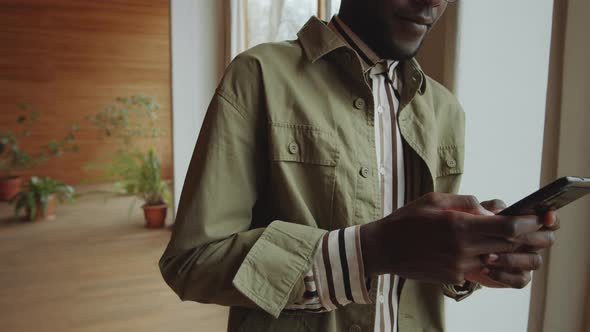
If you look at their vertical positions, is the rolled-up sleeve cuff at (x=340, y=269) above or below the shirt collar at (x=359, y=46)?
below

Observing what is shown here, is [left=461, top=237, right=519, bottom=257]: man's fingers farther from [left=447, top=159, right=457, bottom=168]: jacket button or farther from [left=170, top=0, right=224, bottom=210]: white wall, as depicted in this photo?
[left=170, top=0, right=224, bottom=210]: white wall

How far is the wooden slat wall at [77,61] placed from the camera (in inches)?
265

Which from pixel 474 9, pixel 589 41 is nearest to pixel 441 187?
pixel 589 41

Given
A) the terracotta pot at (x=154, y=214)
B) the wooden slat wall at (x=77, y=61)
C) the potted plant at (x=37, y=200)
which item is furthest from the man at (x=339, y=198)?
the wooden slat wall at (x=77, y=61)

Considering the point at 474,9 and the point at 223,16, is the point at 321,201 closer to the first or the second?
the point at 474,9

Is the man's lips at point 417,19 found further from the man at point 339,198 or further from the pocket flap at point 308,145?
the pocket flap at point 308,145

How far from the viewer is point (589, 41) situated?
823 millimetres

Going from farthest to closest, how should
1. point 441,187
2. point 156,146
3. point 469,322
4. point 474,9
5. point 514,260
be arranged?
point 156,146
point 469,322
point 474,9
point 441,187
point 514,260

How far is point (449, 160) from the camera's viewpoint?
0.94 m

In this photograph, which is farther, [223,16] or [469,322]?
[223,16]

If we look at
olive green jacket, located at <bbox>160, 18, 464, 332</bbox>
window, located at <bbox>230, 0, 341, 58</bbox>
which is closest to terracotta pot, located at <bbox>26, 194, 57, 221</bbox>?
window, located at <bbox>230, 0, 341, 58</bbox>

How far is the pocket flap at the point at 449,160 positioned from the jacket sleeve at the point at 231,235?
0.39 m

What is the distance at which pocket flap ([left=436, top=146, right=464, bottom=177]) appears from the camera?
3.09ft

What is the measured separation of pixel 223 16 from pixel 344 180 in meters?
3.64
